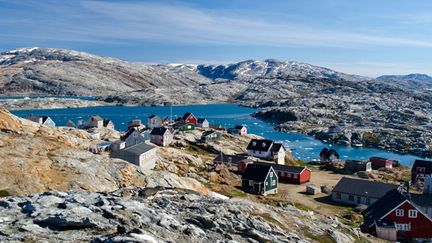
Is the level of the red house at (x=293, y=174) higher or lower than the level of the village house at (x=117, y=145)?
lower

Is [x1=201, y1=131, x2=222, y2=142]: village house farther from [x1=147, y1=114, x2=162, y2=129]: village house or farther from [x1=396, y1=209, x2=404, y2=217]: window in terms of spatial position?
[x1=396, y1=209, x2=404, y2=217]: window

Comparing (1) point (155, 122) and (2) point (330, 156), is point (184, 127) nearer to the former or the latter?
(1) point (155, 122)

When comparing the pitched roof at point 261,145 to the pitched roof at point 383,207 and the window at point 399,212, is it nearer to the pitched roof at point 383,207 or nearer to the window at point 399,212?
the pitched roof at point 383,207

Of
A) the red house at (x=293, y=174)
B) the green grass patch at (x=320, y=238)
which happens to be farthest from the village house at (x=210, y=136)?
the green grass patch at (x=320, y=238)

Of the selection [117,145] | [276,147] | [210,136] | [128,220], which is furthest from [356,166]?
[128,220]

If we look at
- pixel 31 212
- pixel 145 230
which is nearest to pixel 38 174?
pixel 31 212

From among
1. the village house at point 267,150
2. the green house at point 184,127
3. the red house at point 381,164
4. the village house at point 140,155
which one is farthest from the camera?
the green house at point 184,127
